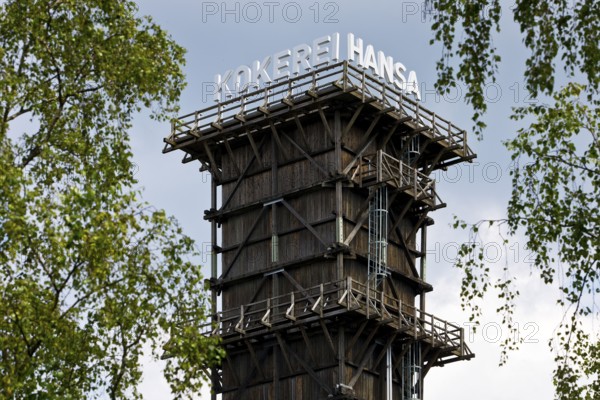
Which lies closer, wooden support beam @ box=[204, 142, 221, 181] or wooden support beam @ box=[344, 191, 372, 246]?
wooden support beam @ box=[344, 191, 372, 246]

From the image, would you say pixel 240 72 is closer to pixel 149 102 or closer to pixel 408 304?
pixel 408 304

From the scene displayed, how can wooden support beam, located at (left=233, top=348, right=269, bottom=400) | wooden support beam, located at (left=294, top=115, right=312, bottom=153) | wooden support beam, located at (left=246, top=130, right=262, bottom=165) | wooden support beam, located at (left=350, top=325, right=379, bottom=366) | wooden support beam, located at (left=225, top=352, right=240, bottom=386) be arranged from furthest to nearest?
wooden support beam, located at (left=246, top=130, right=262, bottom=165), wooden support beam, located at (left=225, top=352, right=240, bottom=386), wooden support beam, located at (left=294, top=115, right=312, bottom=153), wooden support beam, located at (left=233, top=348, right=269, bottom=400), wooden support beam, located at (left=350, top=325, right=379, bottom=366)

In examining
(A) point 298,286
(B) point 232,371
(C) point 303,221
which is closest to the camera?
(A) point 298,286

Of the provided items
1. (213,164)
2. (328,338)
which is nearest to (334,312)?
(328,338)

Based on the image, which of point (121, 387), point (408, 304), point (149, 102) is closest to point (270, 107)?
point (408, 304)

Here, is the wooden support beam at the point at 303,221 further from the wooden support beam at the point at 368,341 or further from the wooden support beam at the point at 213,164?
the wooden support beam at the point at 213,164

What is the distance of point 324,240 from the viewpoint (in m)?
78.1

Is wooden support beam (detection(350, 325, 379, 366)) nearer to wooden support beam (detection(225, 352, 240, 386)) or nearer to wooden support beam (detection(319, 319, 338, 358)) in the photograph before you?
wooden support beam (detection(319, 319, 338, 358))

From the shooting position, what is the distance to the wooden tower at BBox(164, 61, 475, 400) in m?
77.2

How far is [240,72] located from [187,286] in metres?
34.1

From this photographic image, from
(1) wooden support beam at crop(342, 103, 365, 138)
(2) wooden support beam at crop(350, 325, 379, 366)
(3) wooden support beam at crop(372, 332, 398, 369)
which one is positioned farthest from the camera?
(1) wooden support beam at crop(342, 103, 365, 138)

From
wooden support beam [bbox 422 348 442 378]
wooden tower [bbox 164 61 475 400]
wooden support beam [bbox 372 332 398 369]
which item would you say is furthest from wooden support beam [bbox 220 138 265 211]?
wooden support beam [bbox 422 348 442 378]

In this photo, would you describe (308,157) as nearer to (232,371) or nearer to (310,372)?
(310,372)

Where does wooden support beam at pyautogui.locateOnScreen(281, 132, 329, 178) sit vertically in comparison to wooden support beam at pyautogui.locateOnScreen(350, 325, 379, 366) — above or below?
above
